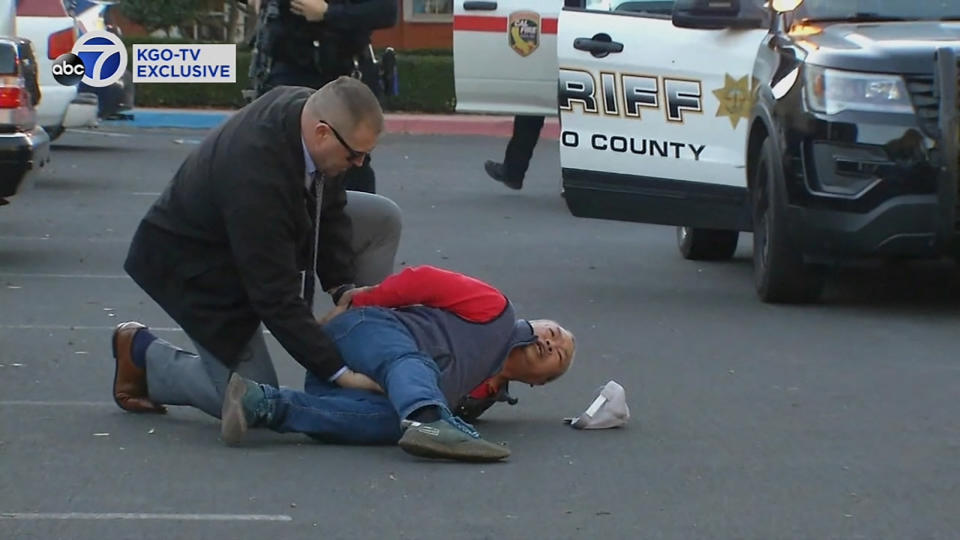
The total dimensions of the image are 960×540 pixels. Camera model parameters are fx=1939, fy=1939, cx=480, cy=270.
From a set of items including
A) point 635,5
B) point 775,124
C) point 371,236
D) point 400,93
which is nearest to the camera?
point 371,236

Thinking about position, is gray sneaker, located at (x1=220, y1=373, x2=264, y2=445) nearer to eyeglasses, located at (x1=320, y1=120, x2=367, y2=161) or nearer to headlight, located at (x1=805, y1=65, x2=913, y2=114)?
eyeglasses, located at (x1=320, y1=120, x2=367, y2=161)

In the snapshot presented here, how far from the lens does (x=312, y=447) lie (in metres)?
6.06

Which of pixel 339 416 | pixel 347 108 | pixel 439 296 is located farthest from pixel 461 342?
pixel 347 108

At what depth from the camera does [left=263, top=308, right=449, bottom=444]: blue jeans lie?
5945 mm

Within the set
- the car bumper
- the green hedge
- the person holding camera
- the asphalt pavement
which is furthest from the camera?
the green hedge

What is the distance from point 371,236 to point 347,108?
101 centimetres

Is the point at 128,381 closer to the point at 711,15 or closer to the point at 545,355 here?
the point at 545,355

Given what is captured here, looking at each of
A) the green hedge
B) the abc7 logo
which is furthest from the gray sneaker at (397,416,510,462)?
the green hedge

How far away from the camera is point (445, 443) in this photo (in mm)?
5660

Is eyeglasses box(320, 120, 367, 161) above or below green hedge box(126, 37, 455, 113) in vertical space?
above

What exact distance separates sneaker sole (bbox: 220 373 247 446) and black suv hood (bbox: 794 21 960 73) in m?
3.82

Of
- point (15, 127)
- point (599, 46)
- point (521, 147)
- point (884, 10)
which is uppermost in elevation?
point (884, 10)

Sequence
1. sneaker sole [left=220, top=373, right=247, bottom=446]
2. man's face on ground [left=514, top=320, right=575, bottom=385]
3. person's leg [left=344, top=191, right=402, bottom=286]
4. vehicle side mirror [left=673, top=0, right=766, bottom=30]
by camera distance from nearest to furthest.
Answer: sneaker sole [left=220, top=373, right=247, bottom=446] < man's face on ground [left=514, top=320, right=575, bottom=385] < person's leg [left=344, top=191, right=402, bottom=286] < vehicle side mirror [left=673, top=0, right=766, bottom=30]

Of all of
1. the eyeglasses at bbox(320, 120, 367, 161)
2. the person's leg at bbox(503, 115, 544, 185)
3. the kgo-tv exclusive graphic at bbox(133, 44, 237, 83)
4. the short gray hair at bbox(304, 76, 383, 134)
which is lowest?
the kgo-tv exclusive graphic at bbox(133, 44, 237, 83)
